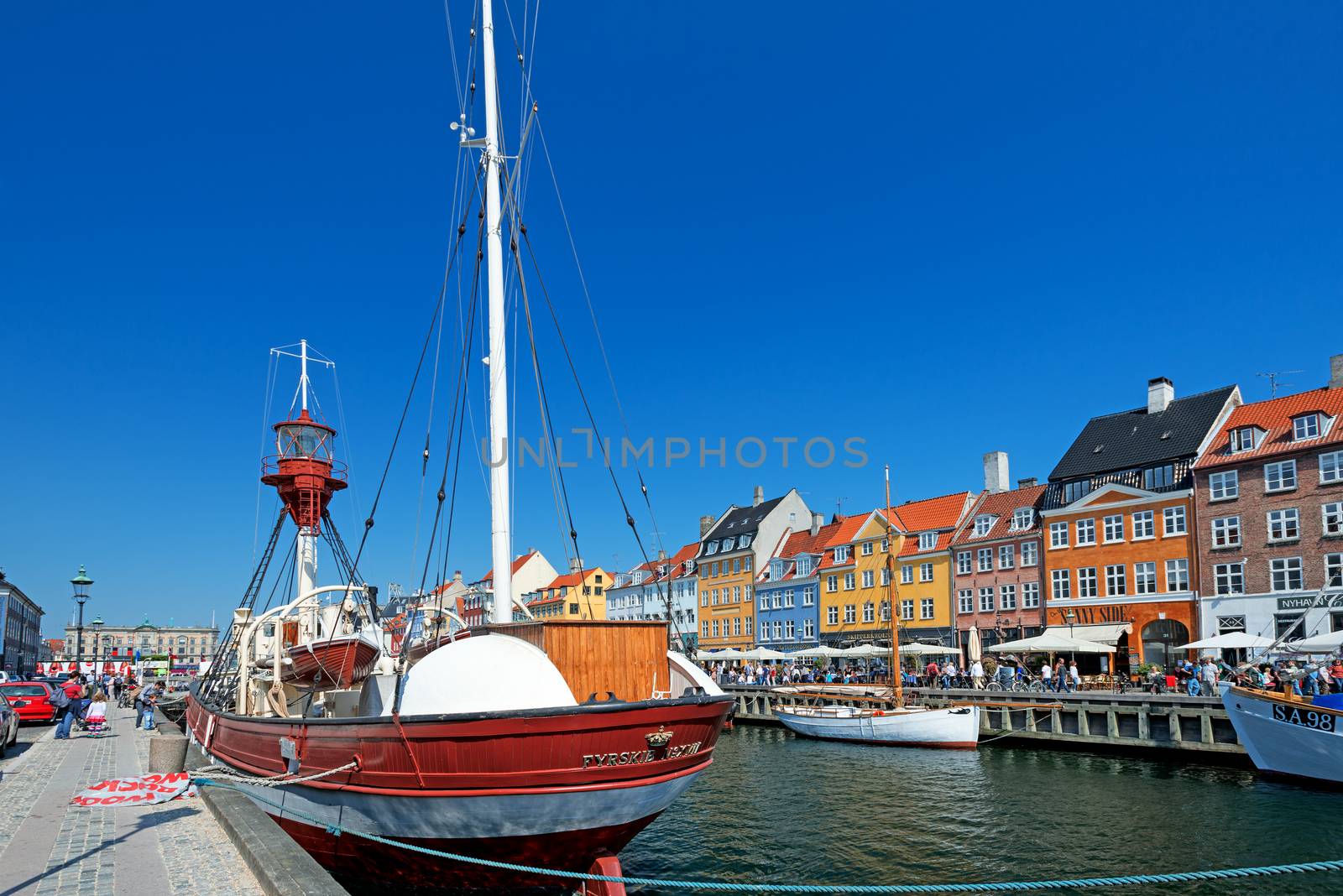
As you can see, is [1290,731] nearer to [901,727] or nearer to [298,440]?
[901,727]

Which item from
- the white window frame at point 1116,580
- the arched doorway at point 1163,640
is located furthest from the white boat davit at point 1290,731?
the white window frame at point 1116,580

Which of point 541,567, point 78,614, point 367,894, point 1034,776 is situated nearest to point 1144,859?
point 1034,776

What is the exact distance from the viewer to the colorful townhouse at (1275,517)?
138 feet

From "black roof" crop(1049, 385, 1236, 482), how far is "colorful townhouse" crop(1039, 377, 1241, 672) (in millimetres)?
58

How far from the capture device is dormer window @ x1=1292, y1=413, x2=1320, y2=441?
1705 inches

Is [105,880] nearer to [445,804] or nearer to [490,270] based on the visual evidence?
[445,804]

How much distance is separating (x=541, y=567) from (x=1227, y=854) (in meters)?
99.5

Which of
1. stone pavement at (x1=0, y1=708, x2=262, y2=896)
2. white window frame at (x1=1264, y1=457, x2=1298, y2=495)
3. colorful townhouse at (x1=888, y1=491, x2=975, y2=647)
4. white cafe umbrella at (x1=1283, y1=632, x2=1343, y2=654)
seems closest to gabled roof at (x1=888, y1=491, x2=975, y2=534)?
colorful townhouse at (x1=888, y1=491, x2=975, y2=647)

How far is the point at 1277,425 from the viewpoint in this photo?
45.9 meters

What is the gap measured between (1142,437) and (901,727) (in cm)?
2392

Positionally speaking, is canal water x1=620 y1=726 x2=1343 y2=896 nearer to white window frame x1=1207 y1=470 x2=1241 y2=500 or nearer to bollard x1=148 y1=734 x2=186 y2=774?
bollard x1=148 y1=734 x2=186 y2=774

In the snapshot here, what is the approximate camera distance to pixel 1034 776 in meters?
29.5

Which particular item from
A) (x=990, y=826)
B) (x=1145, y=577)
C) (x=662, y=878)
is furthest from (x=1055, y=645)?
(x=662, y=878)

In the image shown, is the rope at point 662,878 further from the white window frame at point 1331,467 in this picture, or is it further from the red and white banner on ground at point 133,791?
the white window frame at point 1331,467
